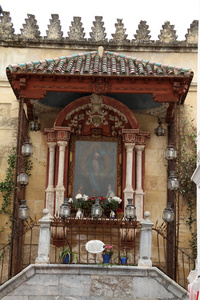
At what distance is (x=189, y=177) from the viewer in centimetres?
1512

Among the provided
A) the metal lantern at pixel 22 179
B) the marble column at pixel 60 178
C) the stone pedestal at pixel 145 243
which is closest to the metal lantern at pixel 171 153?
the stone pedestal at pixel 145 243

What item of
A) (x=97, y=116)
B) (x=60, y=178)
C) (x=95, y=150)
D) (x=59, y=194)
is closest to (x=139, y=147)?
(x=95, y=150)

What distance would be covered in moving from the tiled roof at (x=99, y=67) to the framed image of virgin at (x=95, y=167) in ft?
7.31

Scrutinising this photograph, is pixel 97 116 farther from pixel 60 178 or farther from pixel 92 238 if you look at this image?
pixel 92 238

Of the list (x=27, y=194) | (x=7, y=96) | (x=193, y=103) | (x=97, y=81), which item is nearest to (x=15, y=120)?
(x=7, y=96)

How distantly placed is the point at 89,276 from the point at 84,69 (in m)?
5.42

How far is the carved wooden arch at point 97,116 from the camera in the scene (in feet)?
48.6

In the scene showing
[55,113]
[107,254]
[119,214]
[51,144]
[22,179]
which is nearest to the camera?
[107,254]

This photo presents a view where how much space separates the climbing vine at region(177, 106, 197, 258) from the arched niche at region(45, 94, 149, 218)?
120 centimetres

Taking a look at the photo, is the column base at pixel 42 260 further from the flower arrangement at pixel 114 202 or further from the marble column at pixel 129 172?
the marble column at pixel 129 172

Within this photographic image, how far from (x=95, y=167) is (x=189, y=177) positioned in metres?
2.70

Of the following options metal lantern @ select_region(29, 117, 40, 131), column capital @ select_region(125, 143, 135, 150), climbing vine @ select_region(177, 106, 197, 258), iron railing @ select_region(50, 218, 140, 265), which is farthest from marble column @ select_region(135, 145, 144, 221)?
metal lantern @ select_region(29, 117, 40, 131)

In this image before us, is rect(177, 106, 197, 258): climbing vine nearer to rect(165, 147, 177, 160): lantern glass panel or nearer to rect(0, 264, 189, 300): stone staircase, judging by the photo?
rect(165, 147, 177, 160): lantern glass panel

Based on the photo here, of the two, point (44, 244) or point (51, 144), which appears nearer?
point (44, 244)
